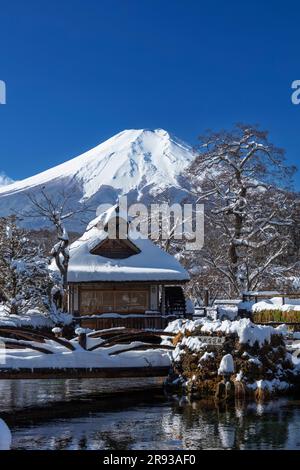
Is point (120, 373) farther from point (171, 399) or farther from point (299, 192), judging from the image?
point (299, 192)

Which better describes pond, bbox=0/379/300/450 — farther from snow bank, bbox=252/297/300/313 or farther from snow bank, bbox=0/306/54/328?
snow bank, bbox=252/297/300/313

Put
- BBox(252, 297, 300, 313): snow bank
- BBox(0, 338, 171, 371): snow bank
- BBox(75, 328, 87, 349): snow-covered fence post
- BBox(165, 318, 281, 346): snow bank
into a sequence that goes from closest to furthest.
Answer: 1. BBox(0, 338, 171, 371): snow bank
2. BBox(165, 318, 281, 346): snow bank
3. BBox(75, 328, 87, 349): snow-covered fence post
4. BBox(252, 297, 300, 313): snow bank

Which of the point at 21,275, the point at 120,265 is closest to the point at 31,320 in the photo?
the point at 21,275

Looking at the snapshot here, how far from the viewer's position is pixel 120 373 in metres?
15.5

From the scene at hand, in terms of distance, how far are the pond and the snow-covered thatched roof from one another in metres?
8.78

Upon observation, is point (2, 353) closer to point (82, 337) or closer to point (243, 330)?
point (82, 337)

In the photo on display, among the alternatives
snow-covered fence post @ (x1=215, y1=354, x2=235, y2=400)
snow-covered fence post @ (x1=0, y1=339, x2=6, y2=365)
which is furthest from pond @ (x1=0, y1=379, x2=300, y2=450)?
snow-covered fence post @ (x1=0, y1=339, x2=6, y2=365)

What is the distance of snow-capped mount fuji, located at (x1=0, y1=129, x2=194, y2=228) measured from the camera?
403 ft

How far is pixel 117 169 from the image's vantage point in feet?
453

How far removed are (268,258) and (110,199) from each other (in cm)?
9756

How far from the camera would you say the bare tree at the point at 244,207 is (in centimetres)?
3152

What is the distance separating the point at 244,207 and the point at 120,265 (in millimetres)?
8306

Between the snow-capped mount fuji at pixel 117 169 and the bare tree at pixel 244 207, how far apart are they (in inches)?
3199

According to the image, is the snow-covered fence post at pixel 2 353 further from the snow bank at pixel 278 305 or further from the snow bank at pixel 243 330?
the snow bank at pixel 278 305
